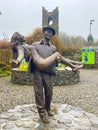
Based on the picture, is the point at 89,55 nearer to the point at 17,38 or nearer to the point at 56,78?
the point at 56,78

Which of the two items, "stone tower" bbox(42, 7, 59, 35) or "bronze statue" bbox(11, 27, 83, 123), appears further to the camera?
"stone tower" bbox(42, 7, 59, 35)

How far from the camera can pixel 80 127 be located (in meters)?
5.23

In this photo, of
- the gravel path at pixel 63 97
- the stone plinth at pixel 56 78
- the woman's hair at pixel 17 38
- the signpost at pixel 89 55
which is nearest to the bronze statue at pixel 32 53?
the woman's hair at pixel 17 38

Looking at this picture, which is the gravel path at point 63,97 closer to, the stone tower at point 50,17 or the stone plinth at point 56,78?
the stone plinth at point 56,78

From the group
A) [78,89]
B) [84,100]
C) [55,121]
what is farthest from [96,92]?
[55,121]

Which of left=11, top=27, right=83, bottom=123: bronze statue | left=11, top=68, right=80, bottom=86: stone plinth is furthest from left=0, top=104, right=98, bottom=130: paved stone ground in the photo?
left=11, top=68, right=80, bottom=86: stone plinth

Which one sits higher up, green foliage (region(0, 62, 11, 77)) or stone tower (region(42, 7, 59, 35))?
stone tower (region(42, 7, 59, 35))

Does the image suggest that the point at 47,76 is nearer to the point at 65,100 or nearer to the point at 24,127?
the point at 24,127

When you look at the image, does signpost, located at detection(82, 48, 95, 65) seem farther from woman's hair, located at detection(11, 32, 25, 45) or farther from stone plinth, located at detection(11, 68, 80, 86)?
woman's hair, located at detection(11, 32, 25, 45)

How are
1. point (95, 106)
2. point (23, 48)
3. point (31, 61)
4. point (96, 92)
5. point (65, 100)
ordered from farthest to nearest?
point (96, 92), point (65, 100), point (95, 106), point (31, 61), point (23, 48)

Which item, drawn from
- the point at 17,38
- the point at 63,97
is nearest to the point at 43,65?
the point at 17,38

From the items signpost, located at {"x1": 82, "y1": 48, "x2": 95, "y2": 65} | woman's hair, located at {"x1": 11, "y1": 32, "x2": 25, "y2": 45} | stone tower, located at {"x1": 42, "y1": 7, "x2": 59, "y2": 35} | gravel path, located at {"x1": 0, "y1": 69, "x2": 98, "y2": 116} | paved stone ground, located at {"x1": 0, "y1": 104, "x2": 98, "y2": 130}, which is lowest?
gravel path, located at {"x1": 0, "y1": 69, "x2": 98, "y2": 116}

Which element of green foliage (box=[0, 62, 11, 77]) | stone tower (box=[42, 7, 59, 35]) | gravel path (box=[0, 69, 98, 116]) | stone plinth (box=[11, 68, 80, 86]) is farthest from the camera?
stone tower (box=[42, 7, 59, 35])

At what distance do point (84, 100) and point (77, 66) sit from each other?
2973mm
